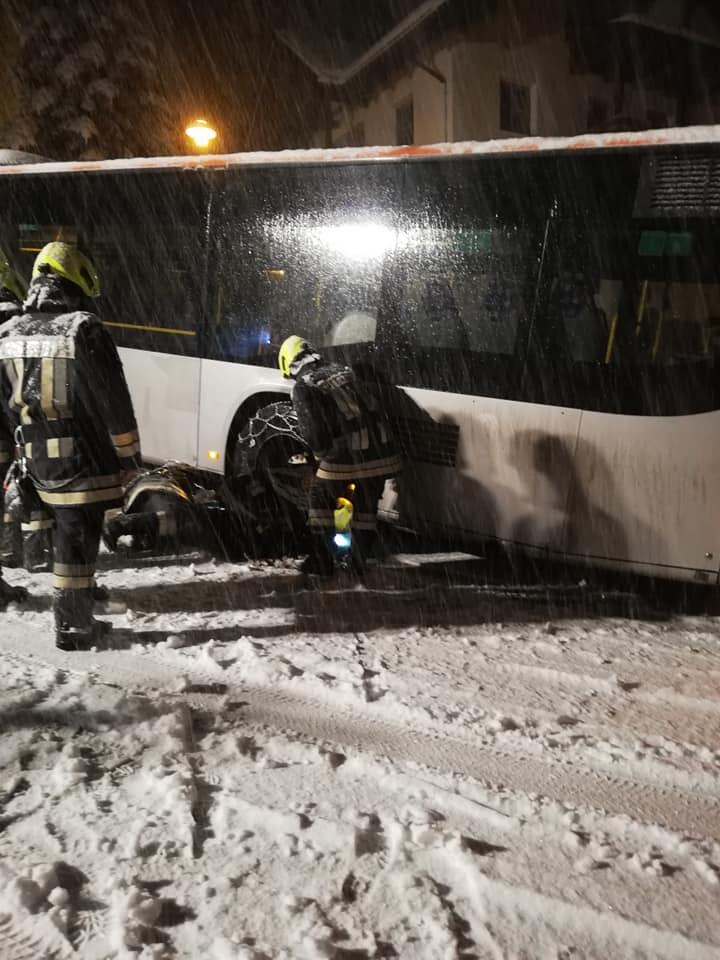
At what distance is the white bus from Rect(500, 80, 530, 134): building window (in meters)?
14.4

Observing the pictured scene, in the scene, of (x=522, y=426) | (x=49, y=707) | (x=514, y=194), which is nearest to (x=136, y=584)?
(x=49, y=707)

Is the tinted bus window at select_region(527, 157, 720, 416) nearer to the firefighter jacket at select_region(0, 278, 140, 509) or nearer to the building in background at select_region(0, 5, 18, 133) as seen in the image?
the firefighter jacket at select_region(0, 278, 140, 509)

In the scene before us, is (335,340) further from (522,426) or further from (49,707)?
(49,707)

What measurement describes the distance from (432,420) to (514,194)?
1.70 meters

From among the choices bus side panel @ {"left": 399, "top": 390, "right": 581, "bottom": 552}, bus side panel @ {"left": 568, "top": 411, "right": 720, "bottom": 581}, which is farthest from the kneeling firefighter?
bus side panel @ {"left": 568, "top": 411, "right": 720, "bottom": 581}

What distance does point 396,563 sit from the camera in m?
6.41

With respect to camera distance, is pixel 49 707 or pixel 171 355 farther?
pixel 171 355

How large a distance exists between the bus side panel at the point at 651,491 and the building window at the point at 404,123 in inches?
Result: 678

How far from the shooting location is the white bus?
200 inches

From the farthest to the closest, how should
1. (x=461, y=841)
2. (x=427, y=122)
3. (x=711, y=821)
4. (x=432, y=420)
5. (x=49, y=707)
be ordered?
(x=427, y=122)
(x=432, y=420)
(x=49, y=707)
(x=711, y=821)
(x=461, y=841)

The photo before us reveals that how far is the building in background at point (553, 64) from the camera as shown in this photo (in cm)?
1756

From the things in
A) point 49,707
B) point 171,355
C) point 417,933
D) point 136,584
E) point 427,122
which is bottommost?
point 417,933

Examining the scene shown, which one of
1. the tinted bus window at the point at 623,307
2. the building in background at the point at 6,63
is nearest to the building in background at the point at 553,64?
the building in background at the point at 6,63

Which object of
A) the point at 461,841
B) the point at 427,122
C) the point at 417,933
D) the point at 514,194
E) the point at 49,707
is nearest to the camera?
the point at 417,933
